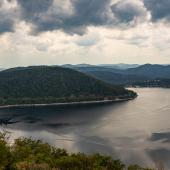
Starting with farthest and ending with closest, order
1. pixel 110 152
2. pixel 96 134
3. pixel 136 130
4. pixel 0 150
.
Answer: pixel 136 130, pixel 96 134, pixel 110 152, pixel 0 150

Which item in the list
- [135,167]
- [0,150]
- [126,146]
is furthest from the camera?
[126,146]

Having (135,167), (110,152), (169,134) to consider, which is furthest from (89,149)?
(135,167)

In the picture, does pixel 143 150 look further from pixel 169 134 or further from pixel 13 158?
pixel 13 158

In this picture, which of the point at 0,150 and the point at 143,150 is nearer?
the point at 0,150

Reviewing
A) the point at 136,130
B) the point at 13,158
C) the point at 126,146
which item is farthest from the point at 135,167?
the point at 136,130

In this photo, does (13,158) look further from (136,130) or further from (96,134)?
(136,130)

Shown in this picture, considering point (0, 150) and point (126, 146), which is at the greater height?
point (0, 150)
